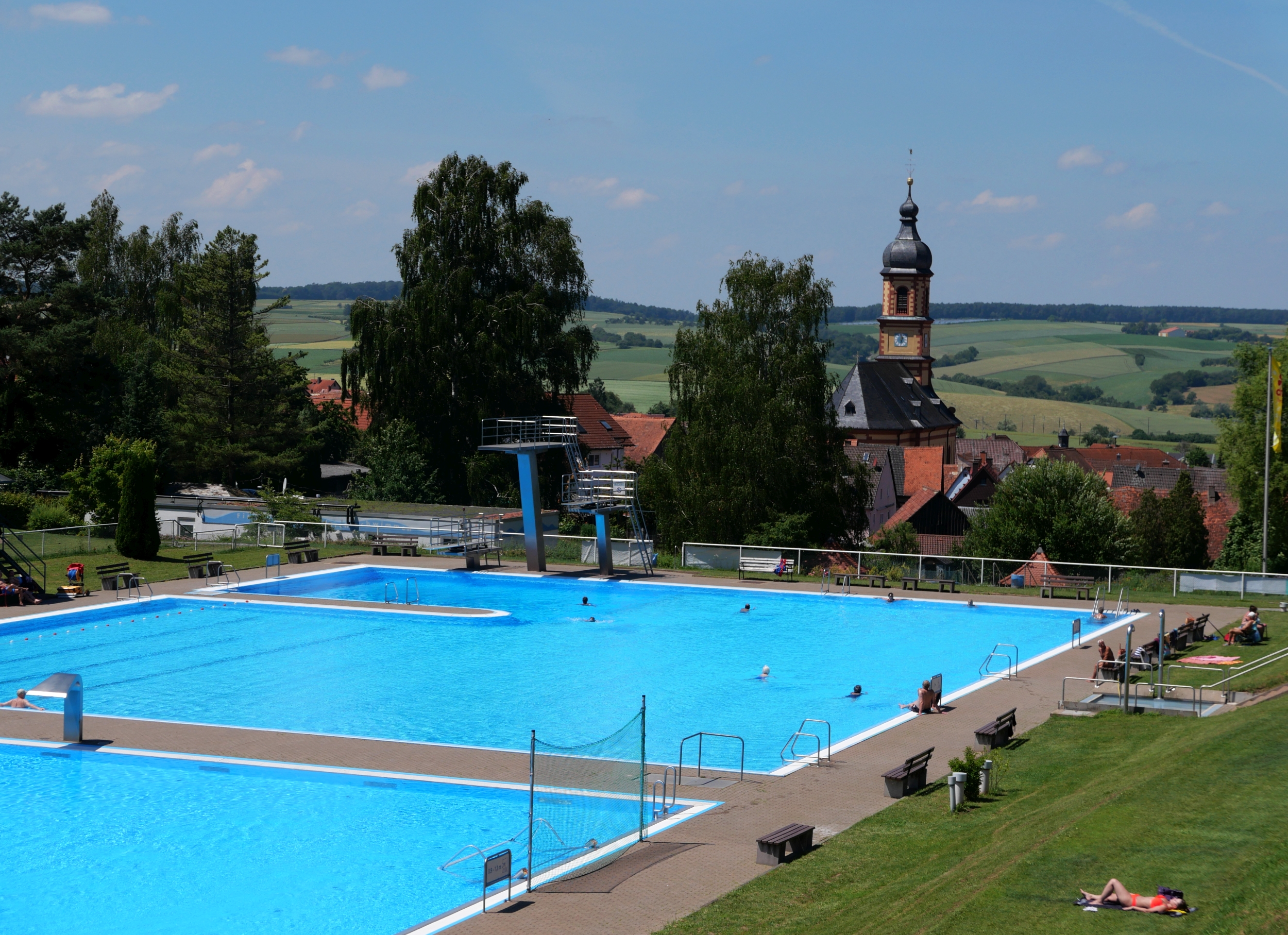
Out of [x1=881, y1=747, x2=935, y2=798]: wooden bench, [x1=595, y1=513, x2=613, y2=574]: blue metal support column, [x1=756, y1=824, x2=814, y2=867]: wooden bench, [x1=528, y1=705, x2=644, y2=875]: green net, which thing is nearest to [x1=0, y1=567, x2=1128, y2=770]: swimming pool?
[x1=595, y1=513, x2=613, y2=574]: blue metal support column

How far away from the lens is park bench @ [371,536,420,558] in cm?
4703

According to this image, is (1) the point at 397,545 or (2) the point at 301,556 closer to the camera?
(2) the point at 301,556

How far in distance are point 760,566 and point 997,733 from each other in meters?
22.4

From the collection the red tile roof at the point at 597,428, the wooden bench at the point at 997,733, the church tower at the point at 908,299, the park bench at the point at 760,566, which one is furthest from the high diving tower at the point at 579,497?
the church tower at the point at 908,299

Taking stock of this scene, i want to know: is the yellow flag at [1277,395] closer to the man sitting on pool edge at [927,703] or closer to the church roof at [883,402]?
the man sitting on pool edge at [927,703]

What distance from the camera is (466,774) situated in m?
19.4

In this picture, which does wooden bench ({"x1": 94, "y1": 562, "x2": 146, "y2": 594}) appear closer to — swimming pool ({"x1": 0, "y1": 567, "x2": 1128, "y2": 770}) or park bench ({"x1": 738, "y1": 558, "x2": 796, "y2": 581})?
swimming pool ({"x1": 0, "y1": 567, "x2": 1128, "y2": 770})

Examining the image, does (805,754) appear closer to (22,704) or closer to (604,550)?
(22,704)

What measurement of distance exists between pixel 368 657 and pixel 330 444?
4934 cm

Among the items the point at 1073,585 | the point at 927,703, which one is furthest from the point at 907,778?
the point at 1073,585

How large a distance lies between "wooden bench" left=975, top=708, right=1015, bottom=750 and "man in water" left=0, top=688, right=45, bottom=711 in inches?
655

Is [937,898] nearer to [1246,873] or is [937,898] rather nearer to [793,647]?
[1246,873]

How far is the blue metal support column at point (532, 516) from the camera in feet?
140

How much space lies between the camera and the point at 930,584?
134ft
